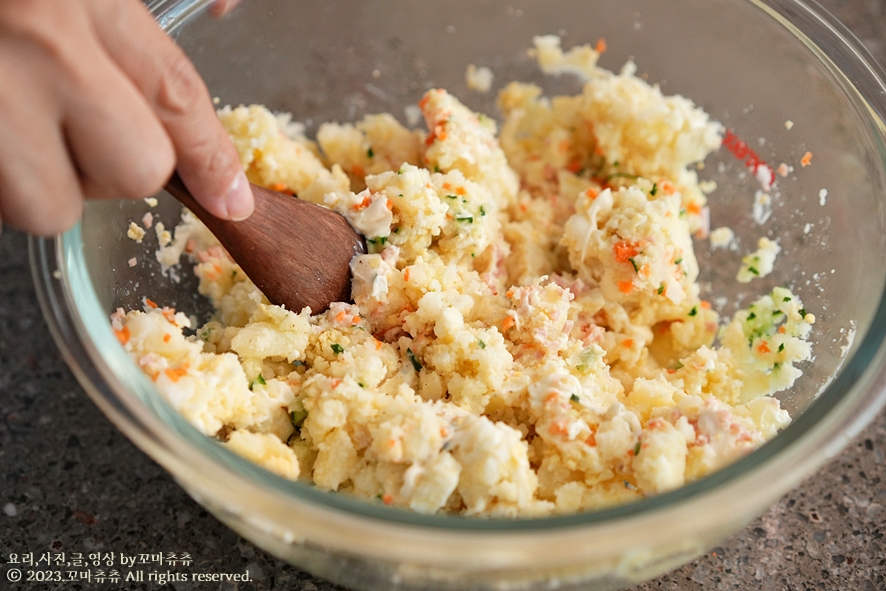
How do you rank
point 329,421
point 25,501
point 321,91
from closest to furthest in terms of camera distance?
1. point 329,421
2. point 25,501
3. point 321,91

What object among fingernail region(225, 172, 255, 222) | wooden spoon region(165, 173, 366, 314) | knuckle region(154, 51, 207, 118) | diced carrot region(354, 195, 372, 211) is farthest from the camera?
diced carrot region(354, 195, 372, 211)

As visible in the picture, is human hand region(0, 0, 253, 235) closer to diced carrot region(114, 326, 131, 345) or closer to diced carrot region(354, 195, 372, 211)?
diced carrot region(114, 326, 131, 345)

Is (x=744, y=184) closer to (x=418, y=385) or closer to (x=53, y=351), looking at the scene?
(x=418, y=385)

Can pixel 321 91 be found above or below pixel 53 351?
above

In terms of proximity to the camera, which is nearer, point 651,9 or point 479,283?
point 479,283

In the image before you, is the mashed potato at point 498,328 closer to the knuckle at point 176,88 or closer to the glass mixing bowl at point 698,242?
the glass mixing bowl at point 698,242

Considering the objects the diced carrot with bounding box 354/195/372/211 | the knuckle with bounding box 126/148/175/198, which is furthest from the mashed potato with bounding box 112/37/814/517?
the knuckle with bounding box 126/148/175/198

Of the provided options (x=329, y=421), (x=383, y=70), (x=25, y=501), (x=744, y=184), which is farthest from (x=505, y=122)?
(x=25, y=501)
